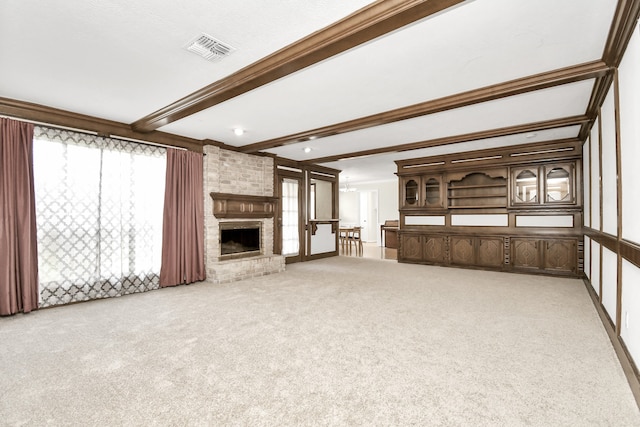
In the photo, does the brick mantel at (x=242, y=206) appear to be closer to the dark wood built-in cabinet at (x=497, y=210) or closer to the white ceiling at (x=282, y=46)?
the white ceiling at (x=282, y=46)

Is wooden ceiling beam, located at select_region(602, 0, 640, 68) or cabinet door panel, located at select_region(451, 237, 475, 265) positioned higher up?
wooden ceiling beam, located at select_region(602, 0, 640, 68)

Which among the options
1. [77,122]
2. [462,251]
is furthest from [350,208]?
[77,122]

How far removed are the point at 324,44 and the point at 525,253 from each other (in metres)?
5.68

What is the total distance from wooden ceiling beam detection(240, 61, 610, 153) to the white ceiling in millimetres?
87

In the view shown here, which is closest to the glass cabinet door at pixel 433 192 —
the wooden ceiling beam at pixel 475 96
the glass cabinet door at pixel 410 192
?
the glass cabinet door at pixel 410 192

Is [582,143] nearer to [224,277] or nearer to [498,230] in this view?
[498,230]

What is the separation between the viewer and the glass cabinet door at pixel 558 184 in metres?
5.49

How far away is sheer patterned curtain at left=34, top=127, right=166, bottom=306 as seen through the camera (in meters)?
3.81

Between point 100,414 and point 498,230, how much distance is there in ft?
21.6

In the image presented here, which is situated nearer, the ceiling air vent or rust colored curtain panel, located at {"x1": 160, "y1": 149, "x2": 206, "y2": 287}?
the ceiling air vent

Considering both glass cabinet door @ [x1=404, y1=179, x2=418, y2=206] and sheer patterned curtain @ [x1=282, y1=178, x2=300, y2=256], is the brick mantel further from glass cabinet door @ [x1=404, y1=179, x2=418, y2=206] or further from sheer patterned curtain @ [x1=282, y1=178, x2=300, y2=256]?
glass cabinet door @ [x1=404, y1=179, x2=418, y2=206]

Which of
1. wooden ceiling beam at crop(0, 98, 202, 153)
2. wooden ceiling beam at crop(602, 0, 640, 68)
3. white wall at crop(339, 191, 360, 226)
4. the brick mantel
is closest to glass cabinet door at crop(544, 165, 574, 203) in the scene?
wooden ceiling beam at crop(602, 0, 640, 68)

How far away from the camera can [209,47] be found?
2.42 meters

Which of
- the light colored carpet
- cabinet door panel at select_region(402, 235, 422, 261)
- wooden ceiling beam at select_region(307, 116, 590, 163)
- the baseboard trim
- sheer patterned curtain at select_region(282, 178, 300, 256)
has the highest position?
wooden ceiling beam at select_region(307, 116, 590, 163)
